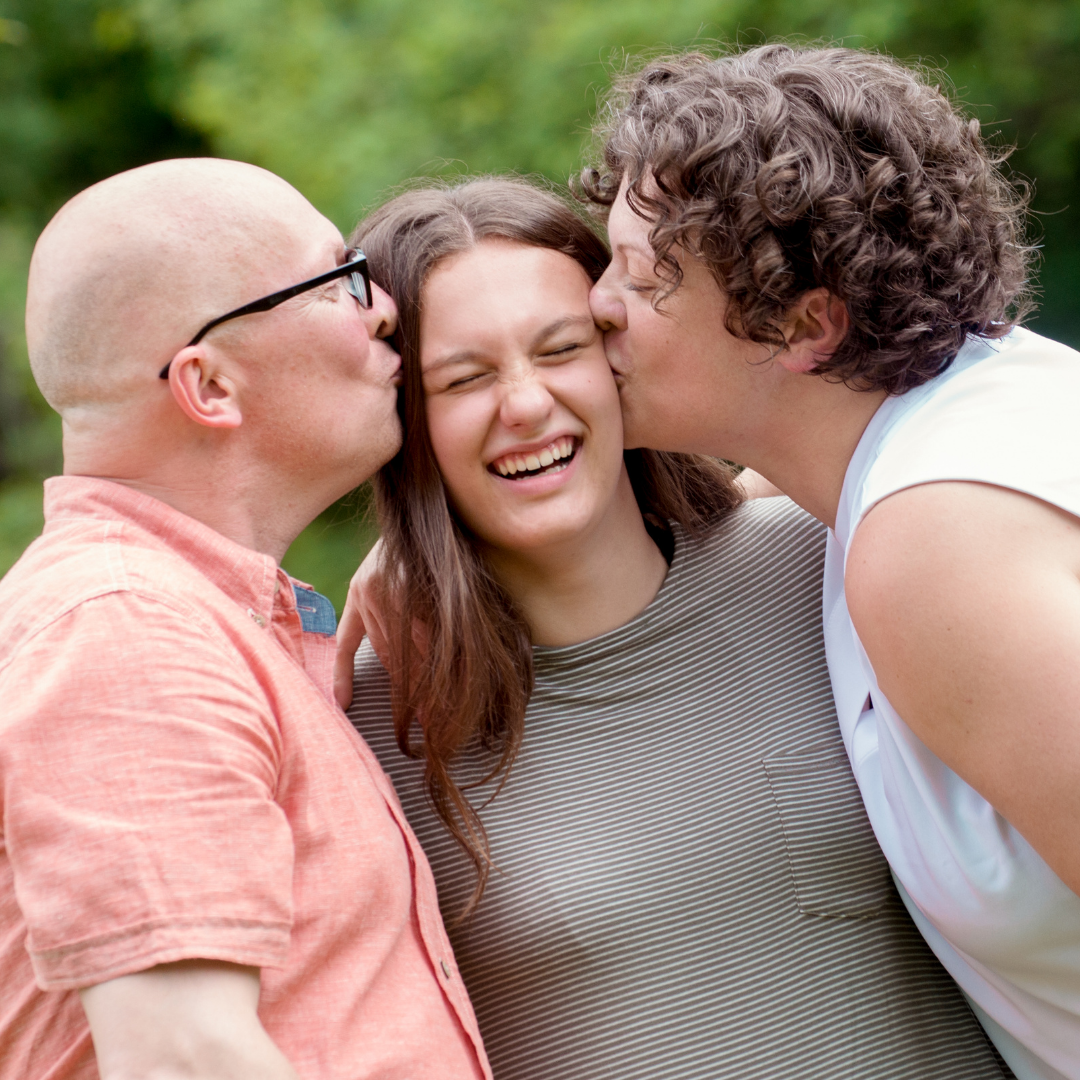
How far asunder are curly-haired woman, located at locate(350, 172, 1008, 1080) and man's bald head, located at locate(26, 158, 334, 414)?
45 cm

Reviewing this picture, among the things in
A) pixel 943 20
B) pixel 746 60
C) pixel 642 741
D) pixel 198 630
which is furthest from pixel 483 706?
pixel 943 20

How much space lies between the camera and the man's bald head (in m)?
1.80

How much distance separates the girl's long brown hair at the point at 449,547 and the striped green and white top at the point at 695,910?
2.7 inches

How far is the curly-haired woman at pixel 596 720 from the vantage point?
1.98 m

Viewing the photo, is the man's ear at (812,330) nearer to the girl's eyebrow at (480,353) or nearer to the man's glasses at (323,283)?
the girl's eyebrow at (480,353)

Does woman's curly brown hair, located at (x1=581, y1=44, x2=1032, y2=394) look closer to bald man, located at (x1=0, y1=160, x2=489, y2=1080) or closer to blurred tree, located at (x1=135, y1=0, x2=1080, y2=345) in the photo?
bald man, located at (x1=0, y1=160, x2=489, y2=1080)

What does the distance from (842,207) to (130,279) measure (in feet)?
A: 3.59

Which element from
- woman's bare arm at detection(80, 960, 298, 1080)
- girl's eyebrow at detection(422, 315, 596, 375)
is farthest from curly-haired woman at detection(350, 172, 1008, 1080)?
woman's bare arm at detection(80, 960, 298, 1080)

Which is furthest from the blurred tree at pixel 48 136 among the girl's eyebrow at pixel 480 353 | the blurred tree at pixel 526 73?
the girl's eyebrow at pixel 480 353

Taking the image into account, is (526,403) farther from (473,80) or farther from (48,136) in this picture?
(48,136)

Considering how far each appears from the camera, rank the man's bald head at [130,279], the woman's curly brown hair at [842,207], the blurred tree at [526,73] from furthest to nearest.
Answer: the blurred tree at [526,73], the woman's curly brown hair at [842,207], the man's bald head at [130,279]

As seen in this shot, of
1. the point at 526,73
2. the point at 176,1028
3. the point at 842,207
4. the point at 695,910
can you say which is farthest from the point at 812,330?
the point at 526,73

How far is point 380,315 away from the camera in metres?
2.19

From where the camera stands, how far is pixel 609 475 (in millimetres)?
2275
